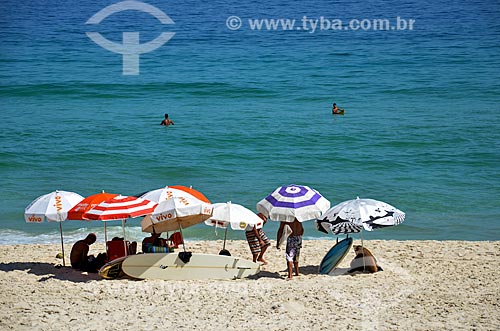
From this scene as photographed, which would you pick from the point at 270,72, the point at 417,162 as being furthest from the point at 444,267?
the point at 270,72

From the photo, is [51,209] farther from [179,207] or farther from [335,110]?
[335,110]

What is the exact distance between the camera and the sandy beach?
33.4 feet

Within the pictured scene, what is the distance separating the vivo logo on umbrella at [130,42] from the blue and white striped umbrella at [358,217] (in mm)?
28640

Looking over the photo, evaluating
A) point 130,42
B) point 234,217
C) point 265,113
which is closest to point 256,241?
point 234,217

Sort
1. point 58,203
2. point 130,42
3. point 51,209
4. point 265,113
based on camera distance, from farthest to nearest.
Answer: point 130,42, point 265,113, point 58,203, point 51,209

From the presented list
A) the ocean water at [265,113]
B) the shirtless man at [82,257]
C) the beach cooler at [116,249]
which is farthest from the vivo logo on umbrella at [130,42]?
the beach cooler at [116,249]

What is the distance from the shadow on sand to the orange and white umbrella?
1350mm

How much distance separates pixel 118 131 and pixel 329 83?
38.4ft

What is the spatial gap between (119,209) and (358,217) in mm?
3611

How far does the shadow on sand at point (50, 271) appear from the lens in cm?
1227

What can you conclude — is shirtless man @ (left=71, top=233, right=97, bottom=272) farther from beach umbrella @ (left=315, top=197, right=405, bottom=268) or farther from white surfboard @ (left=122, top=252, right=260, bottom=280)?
beach umbrella @ (left=315, top=197, right=405, bottom=268)

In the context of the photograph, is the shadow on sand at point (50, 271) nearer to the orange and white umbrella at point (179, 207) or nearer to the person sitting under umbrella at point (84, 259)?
the person sitting under umbrella at point (84, 259)

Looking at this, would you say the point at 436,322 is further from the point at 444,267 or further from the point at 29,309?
the point at 29,309

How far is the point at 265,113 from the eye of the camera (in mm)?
30453
